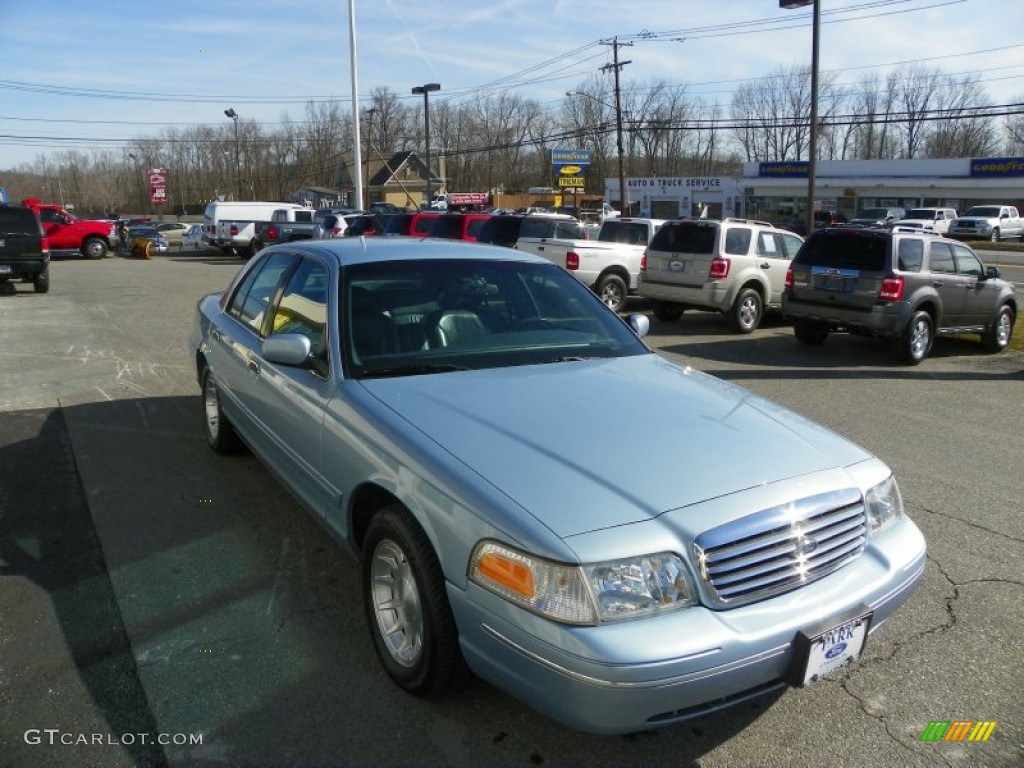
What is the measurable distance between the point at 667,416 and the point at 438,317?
1292mm

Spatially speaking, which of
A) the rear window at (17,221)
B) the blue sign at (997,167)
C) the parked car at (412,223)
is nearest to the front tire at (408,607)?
the parked car at (412,223)

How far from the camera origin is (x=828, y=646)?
2.47 m

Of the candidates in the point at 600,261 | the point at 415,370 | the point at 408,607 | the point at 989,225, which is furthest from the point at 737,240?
the point at 989,225

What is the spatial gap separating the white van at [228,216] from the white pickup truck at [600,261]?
18.8 metres

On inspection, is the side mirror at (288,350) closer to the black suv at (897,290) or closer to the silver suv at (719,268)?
the black suv at (897,290)

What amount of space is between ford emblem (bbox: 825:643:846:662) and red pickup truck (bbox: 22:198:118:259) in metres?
30.0

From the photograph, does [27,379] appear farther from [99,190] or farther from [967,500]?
[99,190]

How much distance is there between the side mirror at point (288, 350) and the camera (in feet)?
11.5

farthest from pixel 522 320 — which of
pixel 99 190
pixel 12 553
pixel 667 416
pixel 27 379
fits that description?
pixel 99 190

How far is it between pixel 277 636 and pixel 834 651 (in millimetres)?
2194

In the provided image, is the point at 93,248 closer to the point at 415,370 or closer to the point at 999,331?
the point at 999,331

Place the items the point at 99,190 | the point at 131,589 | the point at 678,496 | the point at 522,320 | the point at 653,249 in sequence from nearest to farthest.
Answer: the point at 678,496
the point at 131,589
the point at 522,320
the point at 653,249
the point at 99,190

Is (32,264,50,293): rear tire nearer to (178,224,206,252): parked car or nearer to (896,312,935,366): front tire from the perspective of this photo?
(896,312,935,366): front tire

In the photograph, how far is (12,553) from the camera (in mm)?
4055
